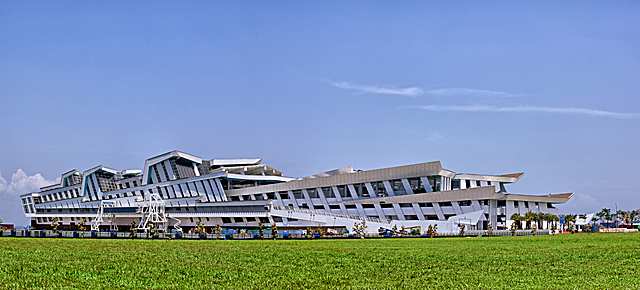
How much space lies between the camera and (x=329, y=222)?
7756 cm

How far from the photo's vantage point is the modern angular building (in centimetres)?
7269

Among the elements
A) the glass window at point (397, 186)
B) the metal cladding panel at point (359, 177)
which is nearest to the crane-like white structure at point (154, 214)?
the metal cladding panel at point (359, 177)

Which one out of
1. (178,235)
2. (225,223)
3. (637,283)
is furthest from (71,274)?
(225,223)

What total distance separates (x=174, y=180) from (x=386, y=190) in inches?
1276

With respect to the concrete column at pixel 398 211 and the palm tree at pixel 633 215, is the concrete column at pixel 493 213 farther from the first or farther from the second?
the palm tree at pixel 633 215

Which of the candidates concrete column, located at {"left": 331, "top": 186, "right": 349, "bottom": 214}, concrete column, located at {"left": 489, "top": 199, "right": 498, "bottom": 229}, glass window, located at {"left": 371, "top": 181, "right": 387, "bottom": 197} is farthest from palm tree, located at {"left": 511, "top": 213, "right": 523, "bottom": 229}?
concrete column, located at {"left": 331, "top": 186, "right": 349, "bottom": 214}

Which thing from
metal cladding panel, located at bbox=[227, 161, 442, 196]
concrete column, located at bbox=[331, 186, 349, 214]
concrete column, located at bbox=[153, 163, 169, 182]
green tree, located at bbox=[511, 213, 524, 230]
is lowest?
green tree, located at bbox=[511, 213, 524, 230]

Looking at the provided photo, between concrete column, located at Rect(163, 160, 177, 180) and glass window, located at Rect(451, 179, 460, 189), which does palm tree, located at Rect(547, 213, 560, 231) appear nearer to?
glass window, located at Rect(451, 179, 460, 189)

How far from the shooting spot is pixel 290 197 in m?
87.5

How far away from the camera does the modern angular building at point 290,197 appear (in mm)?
72688

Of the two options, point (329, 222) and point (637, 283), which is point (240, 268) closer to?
point (637, 283)

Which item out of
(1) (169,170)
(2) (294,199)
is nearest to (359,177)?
(2) (294,199)

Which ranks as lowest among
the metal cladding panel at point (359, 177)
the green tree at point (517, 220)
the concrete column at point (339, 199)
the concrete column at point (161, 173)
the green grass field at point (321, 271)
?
the green grass field at point (321, 271)

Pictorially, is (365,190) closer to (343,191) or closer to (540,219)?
(343,191)
